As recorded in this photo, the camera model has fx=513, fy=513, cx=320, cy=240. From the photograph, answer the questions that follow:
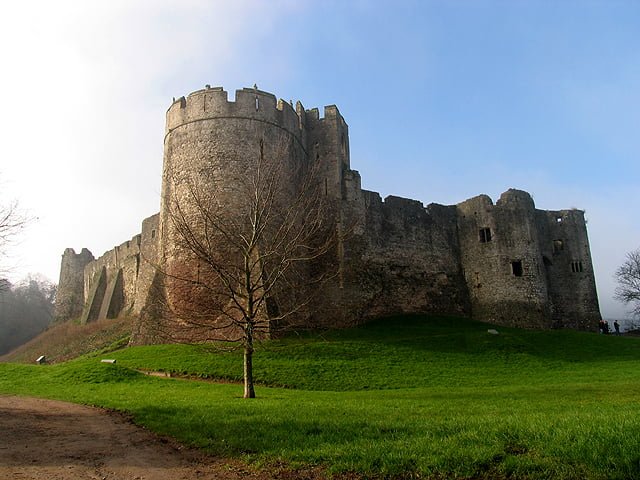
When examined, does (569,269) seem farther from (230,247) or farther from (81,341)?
(81,341)

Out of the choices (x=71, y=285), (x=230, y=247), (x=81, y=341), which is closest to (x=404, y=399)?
(x=230, y=247)

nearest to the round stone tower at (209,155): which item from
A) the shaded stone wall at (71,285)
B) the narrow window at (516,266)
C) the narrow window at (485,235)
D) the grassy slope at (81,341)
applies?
the grassy slope at (81,341)

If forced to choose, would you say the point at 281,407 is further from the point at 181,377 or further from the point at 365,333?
the point at 365,333

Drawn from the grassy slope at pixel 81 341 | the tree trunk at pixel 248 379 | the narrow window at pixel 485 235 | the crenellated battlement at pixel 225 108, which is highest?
the crenellated battlement at pixel 225 108

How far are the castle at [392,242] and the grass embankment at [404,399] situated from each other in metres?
2.98

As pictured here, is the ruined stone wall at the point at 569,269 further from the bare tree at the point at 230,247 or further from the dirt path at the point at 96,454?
the dirt path at the point at 96,454

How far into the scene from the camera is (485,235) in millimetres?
34969

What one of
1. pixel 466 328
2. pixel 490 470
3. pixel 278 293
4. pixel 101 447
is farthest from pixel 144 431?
pixel 466 328

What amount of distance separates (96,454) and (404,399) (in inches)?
297

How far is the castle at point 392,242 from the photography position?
26.4 metres

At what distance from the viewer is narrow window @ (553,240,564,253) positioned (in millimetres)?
37219

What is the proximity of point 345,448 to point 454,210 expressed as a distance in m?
31.2

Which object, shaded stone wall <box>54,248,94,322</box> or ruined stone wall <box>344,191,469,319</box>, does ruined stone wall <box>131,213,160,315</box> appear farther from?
shaded stone wall <box>54,248,94,322</box>

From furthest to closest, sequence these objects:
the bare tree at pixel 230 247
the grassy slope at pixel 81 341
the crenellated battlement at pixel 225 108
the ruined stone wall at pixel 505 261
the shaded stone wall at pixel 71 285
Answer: the shaded stone wall at pixel 71 285
the ruined stone wall at pixel 505 261
the grassy slope at pixel 81 341
the crenellated battlement at pixel 225 108
the bare tree at pixel 230 247
